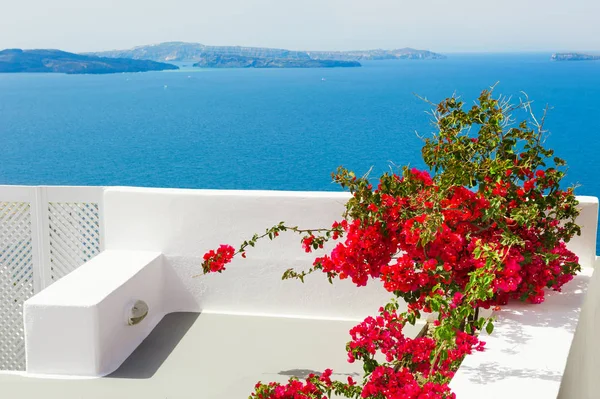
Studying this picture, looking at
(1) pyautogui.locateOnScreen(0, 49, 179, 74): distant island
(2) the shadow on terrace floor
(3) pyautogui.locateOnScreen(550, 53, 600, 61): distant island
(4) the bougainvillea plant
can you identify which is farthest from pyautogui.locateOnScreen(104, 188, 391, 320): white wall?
(3) pyautogui.locateOnScreen(550, 53, 600, 61): distant island

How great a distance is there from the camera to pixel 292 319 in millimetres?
5047

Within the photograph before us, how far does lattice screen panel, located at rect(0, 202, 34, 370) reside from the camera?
5.49 meters

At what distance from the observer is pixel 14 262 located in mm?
5648

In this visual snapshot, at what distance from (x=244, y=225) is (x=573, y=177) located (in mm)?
37917

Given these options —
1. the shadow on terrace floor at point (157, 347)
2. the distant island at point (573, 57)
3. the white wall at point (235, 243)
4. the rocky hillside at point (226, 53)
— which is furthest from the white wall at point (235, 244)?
the distant island at point (573, 57)

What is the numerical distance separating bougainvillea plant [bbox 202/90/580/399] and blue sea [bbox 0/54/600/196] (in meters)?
27.1

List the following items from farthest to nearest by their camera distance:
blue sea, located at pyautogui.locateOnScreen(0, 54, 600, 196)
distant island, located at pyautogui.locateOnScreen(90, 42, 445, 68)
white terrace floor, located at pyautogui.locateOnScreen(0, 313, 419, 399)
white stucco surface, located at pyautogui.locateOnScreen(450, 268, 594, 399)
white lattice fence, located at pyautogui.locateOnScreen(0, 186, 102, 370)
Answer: distant island, located at pyautogui.locateOnScreen(90, 42, 445, 68) → blue sea, located at pyautogui.locateOnScreen(0, 54, 600, 196) → white lattice fence, located at pyautogui.locateOnScreen(0, 186, 102, 370) → white terrace floor, located at pyautogui.locateOnScreen(0, 313, 419, 399) → white stucco surface, located at pyautogui.locateOnScreen(450, 268, 594, 399)

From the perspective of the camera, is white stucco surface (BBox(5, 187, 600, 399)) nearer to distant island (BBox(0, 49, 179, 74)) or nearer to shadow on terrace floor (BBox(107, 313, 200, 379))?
shadow on terrace floor (BBox(107, 313, 200, 379))

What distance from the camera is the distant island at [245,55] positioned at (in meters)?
71.3

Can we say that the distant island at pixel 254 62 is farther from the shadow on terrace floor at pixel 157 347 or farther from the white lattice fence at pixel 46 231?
the shadow on terrace floor at pixel 157 347

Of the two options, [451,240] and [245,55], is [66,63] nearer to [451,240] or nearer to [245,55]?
[245,55]

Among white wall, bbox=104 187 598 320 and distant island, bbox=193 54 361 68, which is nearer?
white wall, bbox=104 187 598 320

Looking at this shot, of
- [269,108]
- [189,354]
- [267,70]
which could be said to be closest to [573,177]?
[269,108]

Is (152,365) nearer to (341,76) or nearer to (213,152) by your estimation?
(213,152)
